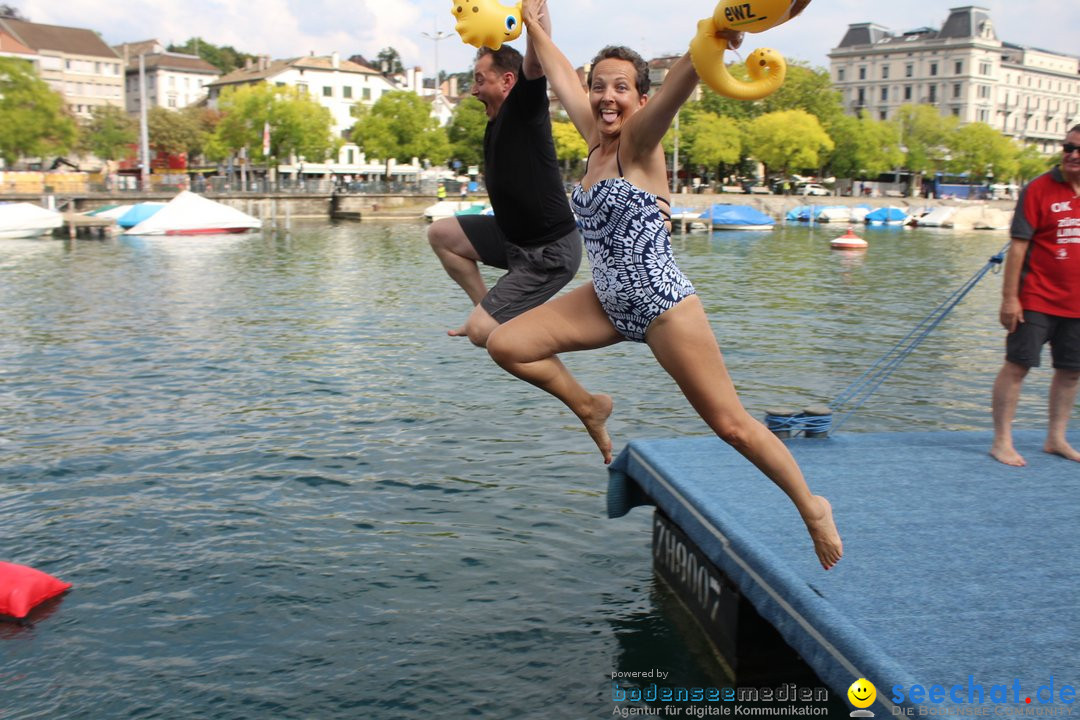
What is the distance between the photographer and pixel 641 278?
549cm

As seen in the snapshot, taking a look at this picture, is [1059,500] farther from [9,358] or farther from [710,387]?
[9,358]

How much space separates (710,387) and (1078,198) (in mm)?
5442

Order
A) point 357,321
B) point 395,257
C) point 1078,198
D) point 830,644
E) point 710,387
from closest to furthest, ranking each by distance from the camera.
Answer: point 710,387
point 830,644
point 1078,198
point 357,321
point 395,257

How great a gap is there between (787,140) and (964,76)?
162 ft

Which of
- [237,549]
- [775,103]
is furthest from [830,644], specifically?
[775,103]

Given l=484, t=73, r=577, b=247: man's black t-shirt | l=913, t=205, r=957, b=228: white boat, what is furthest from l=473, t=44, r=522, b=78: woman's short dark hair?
l=913, t=205, r=957, b=228: white boat

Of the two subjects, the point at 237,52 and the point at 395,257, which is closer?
the point at 395,257

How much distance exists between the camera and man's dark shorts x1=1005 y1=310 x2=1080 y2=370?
912 centimetres

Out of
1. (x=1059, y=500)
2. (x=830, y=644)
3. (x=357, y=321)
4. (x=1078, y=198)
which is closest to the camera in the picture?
(x=830, y=644)

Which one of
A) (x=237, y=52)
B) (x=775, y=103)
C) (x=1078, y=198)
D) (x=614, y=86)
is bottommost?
(x=1078, y=198)

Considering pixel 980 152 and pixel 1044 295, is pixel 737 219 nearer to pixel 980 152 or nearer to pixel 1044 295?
pixel 980 152

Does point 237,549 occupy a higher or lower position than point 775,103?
lower

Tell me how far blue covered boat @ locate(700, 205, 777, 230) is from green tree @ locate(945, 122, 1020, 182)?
54470mm

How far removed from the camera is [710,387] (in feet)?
17.5
